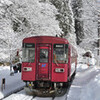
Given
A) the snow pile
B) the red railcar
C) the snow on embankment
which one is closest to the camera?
the snow pile

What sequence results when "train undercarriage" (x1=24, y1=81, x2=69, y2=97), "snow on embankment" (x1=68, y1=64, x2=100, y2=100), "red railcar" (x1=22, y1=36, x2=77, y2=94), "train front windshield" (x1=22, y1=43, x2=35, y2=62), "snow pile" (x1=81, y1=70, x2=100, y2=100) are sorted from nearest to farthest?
"snow pile" (x1=81, y1=70, x2=100, y2=100), "snow on embankment" (x1=68, y1=64, x2=100, y2=100), "red railcar" (x1=22, y1=36, x2=77, y2=94), "train undercarriage" (x1=24, y1=81, x2=69, y2=97), "train front windshield" (x1=22, y1=43, x2=35, y2=62)

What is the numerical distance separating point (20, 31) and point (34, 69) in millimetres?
15843

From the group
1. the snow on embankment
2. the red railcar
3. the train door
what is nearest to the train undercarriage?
the red railcar

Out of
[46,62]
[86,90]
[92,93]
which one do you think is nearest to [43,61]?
[46,62]

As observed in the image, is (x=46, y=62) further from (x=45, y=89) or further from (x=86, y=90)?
(x=86, y=90)

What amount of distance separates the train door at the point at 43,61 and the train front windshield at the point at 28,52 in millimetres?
315

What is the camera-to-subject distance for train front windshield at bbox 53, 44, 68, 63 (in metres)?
10.8

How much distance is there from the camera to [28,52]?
11117mm

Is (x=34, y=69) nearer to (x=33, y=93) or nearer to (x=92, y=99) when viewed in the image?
(x=33, y=93)

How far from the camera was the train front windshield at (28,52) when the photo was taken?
1105 centimetres

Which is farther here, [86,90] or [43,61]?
[43,61]

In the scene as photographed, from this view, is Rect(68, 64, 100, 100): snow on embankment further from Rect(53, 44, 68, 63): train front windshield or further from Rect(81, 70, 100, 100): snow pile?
Rect(53, 44, 68, 63): train front windshield

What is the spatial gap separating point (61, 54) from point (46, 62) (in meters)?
0.83

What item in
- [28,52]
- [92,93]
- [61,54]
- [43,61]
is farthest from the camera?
[28,52]
